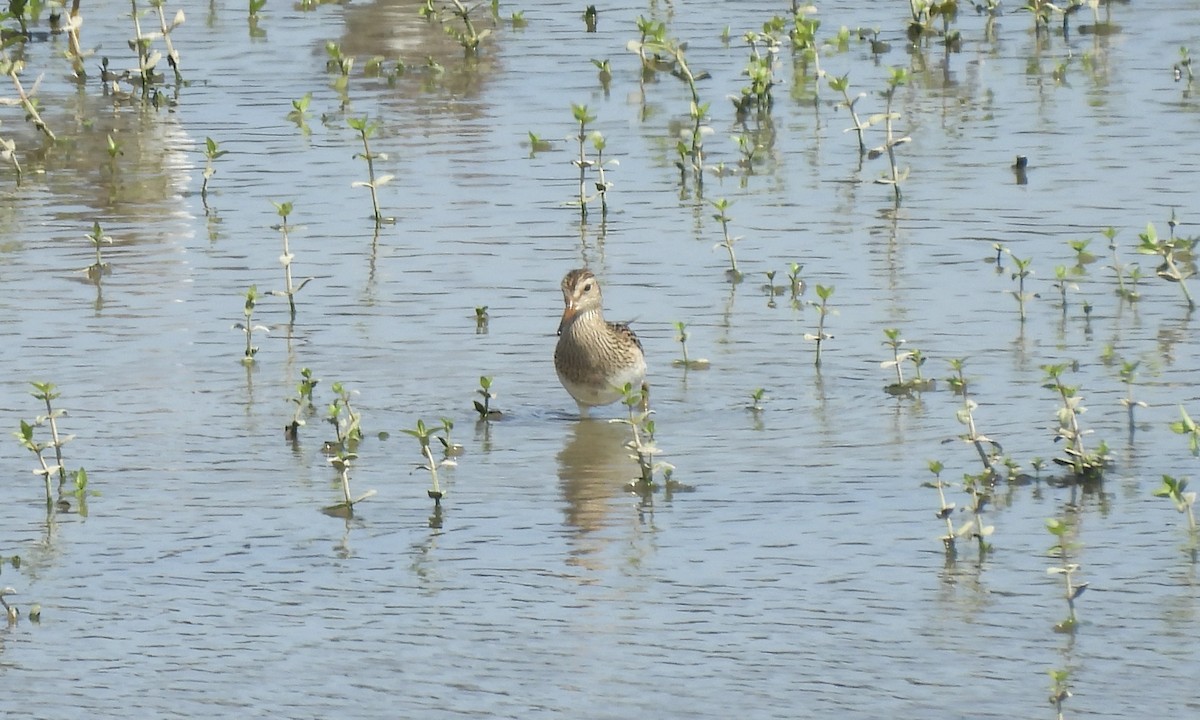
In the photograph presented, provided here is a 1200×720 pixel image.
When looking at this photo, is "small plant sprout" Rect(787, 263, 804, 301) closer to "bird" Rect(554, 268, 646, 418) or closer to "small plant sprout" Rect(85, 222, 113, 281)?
"bird" Rect(554, 268, 646, 418)

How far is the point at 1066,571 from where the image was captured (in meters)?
6.80

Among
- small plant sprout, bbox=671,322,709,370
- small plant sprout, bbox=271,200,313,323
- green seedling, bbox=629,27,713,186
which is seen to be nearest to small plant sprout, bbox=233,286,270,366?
small plant sprout, bbox=271,200,313,323

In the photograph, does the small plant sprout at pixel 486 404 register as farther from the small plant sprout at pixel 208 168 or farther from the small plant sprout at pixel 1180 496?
the small plant sprout at pixel 208 168

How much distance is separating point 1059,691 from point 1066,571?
2.21 feet

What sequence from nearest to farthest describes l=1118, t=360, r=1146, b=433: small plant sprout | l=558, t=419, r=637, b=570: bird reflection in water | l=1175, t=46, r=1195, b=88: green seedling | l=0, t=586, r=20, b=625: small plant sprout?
l=0, t=586, r=20, b=625: small plant sprout
l=558, t=419, r=637, b=570: bird reflection in water
l=1118, t=360, r=1146, b=433: small plant sprout
l=1175, t=46, r=1195, b=88: green seedling

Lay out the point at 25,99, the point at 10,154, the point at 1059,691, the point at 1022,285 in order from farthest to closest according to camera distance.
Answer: the point at 25,99 < the point at 10,154 < the point at 1022,285 < the point at 1059,691

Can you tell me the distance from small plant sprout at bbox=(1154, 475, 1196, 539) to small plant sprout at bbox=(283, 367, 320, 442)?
319cm

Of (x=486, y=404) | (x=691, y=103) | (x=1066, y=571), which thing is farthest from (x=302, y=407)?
(x=691, y=103)

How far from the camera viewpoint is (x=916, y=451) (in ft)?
28.6

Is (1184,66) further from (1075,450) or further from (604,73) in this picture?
(1075,450)

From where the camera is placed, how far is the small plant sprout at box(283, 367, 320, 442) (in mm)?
9031

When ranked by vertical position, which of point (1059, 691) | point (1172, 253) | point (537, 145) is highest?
point (537, 145)

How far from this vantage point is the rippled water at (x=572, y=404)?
22.2 ft

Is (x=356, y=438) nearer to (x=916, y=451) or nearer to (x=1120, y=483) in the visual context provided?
(x=916, y=451)
